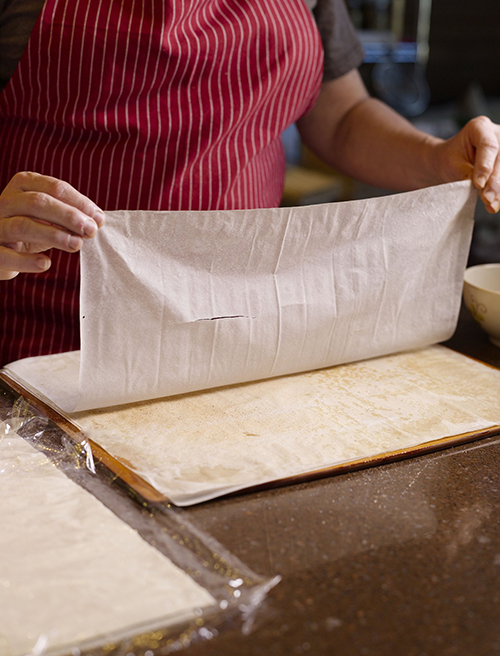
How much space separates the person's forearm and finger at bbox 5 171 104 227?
2.05ft

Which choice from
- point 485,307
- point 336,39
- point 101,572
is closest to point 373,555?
point 101,572

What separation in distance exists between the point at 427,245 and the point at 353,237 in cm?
13

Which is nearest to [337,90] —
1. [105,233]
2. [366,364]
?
[366,364]

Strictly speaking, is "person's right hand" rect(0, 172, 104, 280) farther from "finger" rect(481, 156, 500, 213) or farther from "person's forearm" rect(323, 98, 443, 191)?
"person's forearm" rect(323, 98, 443, 191)

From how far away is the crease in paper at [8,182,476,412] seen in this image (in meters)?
0.75

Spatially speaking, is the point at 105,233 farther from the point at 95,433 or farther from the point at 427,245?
the point at 427,245

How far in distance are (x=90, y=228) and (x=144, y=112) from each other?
35cm

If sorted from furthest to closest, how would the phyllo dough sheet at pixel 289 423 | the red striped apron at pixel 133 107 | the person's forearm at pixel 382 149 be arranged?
the person's forearm at pixel 382 149 → the red striped apron at pixel 133 107 → the phyllo dough sheet at pixel 289 423

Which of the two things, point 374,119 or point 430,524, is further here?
point 374,119

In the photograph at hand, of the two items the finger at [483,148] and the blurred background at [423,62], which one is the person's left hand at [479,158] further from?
the blurred background at [423,62]

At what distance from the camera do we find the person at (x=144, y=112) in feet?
3.10

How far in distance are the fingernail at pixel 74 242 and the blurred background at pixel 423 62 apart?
9.28 feet

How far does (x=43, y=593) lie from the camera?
1.63ft

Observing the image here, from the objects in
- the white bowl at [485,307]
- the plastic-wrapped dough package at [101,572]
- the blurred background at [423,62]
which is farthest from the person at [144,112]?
the blurred background at [423,62]
